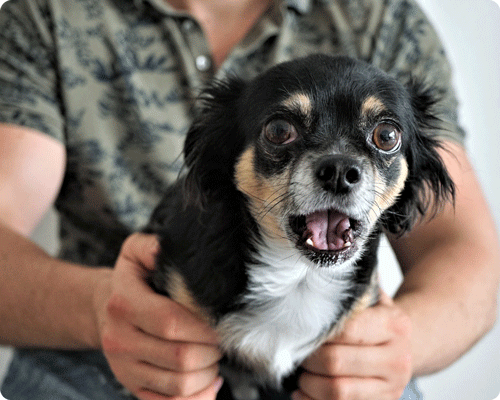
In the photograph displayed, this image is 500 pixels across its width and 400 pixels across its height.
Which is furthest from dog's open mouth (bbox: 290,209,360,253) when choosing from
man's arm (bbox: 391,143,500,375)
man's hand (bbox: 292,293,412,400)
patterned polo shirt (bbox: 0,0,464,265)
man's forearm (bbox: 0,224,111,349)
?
patterned polo shirt (bbox: 0,0,464,265)

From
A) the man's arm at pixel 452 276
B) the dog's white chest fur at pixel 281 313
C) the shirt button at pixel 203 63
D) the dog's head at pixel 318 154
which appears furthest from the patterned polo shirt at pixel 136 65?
the dog's white chest fur at pixel 281 313

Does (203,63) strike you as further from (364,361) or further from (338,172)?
(364,361)

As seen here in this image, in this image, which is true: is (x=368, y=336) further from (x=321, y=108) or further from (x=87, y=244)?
(x=87, y=244)

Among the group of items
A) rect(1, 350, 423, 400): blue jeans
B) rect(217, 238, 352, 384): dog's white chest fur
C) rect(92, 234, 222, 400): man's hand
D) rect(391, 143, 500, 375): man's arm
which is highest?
rect(391, 143, 500, 375): man's arm

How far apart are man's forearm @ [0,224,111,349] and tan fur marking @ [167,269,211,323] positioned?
18cm

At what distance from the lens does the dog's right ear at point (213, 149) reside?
918 millimetres

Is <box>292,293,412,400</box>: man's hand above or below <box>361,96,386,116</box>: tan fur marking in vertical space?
below

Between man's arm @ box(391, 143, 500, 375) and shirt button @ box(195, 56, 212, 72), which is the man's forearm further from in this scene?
man's arm @ box(391, 143, 500, 375)

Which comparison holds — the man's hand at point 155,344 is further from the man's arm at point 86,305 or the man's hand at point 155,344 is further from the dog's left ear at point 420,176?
the dog's left ear at point 420,176

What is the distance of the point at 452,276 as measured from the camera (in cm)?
113

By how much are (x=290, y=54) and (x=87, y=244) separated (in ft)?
2.51

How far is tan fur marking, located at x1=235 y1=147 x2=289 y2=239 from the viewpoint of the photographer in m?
0.82

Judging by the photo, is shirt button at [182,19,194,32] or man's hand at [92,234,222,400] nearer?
man's hand at [92,234,222,400]

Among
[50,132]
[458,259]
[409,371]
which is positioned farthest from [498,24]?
[50,132]
